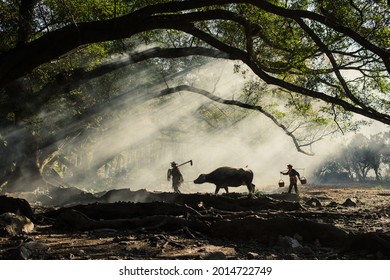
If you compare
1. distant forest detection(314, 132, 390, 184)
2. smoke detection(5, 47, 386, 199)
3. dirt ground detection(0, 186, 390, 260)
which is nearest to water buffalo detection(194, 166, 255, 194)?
smoke detection(5, 47, 386, 199)

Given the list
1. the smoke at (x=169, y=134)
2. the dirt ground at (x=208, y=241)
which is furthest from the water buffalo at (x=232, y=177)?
the dirt ground at (x=208, y=241)

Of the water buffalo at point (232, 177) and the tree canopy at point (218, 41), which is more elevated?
the tree canopy at point (218, 41)

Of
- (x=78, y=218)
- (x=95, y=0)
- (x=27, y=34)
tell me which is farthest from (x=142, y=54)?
(x=78, y=218)

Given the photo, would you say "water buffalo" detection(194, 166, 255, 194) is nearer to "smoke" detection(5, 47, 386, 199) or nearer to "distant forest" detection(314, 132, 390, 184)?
"smoke" detection(5, 47, 386, 199)

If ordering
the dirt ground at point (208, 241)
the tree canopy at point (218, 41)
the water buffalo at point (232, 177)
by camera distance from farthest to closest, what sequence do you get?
the water buffalo at point (232, 177), the tree canopy at point (218, 41), the dirt ground at point (208, 241)

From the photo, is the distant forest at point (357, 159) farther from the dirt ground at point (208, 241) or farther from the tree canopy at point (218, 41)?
the dirt ground at point (208, 241)

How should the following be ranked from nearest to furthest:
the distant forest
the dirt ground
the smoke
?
1. the dirt ground
2. the smoke
3. the distant forest

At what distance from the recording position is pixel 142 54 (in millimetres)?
13930

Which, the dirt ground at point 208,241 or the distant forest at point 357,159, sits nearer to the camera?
the dirt ground at point 208,241

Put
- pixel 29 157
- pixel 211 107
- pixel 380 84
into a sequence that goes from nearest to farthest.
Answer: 1. pixel 380 84
2. pixel 29 157
3. pixel 211 107

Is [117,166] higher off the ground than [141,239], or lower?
higher

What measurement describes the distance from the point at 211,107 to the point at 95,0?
74.7ft

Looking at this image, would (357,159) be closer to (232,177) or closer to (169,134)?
(169,134)
